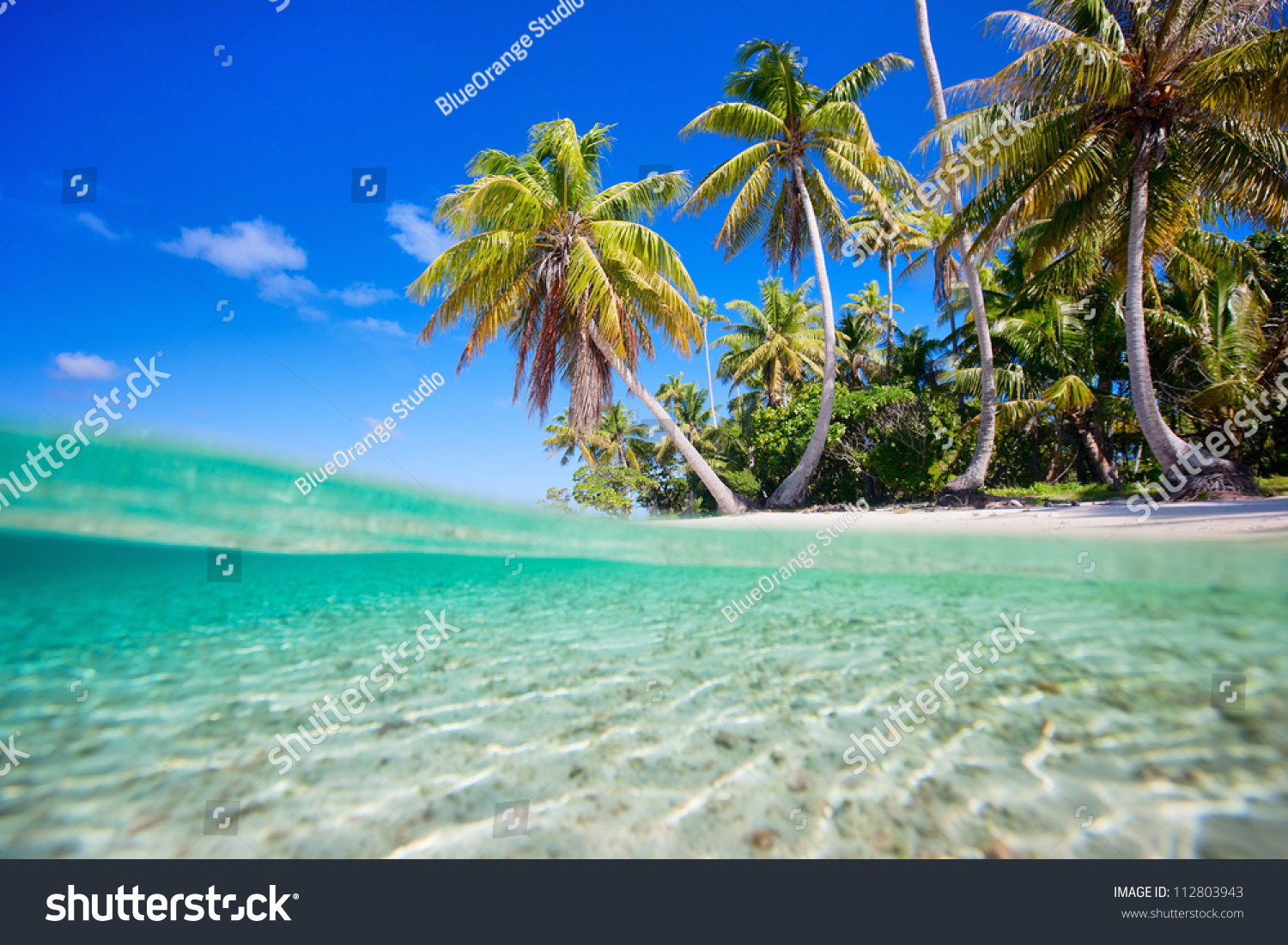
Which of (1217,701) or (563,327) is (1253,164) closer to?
(1217,701)

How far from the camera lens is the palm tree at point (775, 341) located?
71.9 feet

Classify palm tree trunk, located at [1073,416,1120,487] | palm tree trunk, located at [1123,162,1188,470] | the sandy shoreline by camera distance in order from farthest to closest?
palm tree trunk, located at [1073,416,1120,487]
palm tree trunk, located at [1123,162,1188,470]
the sandy shoreline

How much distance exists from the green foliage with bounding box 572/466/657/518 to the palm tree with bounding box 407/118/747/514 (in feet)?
18.4

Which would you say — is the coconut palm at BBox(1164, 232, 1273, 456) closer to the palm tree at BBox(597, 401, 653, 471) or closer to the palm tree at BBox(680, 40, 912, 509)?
the palm tree at BBox(680, 40, 912, 509)

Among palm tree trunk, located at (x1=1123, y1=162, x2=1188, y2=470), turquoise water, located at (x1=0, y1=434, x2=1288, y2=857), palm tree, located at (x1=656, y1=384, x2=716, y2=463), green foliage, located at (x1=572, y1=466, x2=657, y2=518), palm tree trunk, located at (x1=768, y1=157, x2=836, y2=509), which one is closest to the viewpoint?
turquoise water, located at (x1=0, y1=434, x2=1288, y2=857)

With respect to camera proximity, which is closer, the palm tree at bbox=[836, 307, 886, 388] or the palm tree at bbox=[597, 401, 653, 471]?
→ the palm tree at bbox=[836, 307, 886, 388]

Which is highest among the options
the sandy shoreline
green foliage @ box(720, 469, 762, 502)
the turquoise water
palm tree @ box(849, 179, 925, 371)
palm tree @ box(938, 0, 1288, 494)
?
palm tree @ box(849, 179, 925, 371)

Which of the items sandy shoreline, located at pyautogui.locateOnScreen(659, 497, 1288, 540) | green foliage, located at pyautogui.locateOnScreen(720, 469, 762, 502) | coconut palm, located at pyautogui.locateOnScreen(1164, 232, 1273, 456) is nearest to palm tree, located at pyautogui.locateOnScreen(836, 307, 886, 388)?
green foliage, located at pyautogui.locateOnScreen(720, 469, 762, 502)

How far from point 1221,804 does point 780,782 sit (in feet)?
4.87

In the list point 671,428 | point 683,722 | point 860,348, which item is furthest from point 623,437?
point 683,722

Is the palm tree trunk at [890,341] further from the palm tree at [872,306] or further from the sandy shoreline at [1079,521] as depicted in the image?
the sandy shoreline at [1079,521]

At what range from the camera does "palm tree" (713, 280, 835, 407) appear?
71.9ft
